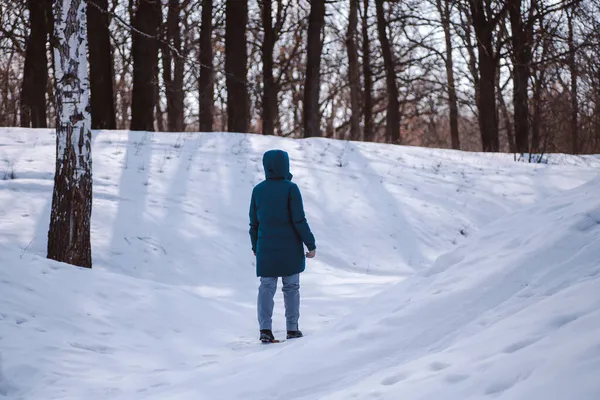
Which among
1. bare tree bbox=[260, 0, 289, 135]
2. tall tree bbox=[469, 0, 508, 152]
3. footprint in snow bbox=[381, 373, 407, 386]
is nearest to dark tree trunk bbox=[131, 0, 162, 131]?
bare tree bbox=[260, 0, 289, 135]

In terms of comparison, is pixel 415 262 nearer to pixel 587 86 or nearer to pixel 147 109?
pixel 147 109

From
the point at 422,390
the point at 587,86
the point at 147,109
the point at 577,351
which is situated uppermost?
the point at 587,86

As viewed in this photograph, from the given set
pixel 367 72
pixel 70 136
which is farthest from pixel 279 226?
pixel 367 72

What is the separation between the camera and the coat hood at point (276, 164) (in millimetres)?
6207

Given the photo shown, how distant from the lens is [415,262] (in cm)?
1105

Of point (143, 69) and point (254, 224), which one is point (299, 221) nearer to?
point (254, 224)

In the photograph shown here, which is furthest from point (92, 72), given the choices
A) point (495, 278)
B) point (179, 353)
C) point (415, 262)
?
point (495, 278)

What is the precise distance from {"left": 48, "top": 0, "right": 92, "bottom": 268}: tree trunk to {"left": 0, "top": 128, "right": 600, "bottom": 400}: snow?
0.51 meters

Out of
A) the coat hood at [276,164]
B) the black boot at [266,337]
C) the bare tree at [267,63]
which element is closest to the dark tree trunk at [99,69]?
the bare tree at [267,63]

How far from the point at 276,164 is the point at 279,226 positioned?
59 centimetres

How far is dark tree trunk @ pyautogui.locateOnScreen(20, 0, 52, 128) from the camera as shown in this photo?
1800cm

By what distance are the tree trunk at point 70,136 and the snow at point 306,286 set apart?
51cm

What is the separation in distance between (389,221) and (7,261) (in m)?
7.19

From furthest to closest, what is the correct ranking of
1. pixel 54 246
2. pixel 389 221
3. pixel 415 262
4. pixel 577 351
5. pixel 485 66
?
pixel 485 66 → pixel 389 221 → pixel 415 262 → pixel 54 246 → pixel 577 351
